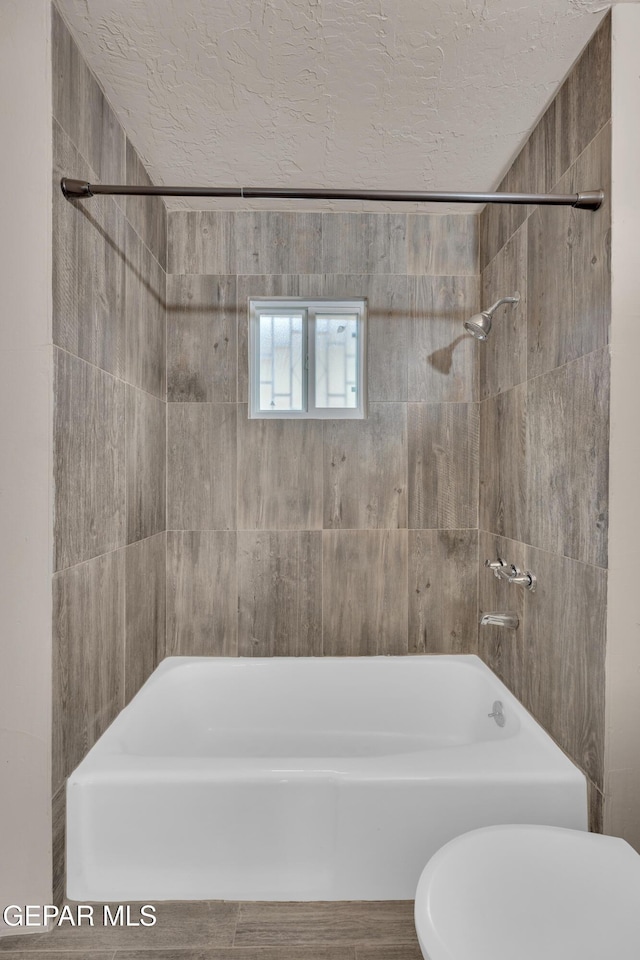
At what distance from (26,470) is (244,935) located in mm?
1316

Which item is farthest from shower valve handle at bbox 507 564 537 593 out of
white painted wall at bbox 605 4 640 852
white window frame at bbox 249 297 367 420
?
white window frame at bbox 249 297 367 420

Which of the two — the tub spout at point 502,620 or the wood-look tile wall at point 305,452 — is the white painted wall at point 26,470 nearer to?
the wood-look tile wall at point 305,452

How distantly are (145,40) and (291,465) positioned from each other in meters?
1.49

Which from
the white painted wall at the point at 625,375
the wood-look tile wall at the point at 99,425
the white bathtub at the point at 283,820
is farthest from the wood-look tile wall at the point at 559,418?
the wood-look tile wall at the point at 99,425

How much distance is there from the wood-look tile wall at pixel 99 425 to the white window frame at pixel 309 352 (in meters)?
0.42

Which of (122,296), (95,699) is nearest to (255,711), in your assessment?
(95,699)

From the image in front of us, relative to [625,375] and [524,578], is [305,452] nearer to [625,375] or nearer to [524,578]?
[524,578]

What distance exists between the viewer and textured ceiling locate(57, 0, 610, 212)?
136 centimetres

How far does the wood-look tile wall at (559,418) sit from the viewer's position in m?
1.39

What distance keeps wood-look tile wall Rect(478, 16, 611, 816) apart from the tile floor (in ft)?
2.06

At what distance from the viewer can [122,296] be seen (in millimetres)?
1823

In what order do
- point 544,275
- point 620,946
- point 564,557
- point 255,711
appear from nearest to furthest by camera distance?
1. point 620,946
2. point 564,557
3. point 544,275
4. point 255,711

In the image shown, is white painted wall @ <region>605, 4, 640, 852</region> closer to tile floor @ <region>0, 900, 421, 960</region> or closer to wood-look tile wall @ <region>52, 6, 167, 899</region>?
tile floor @ <region>0, 900, 421, 960</region>

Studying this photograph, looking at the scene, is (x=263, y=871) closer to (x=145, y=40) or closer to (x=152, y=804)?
(x=152, y=804)
